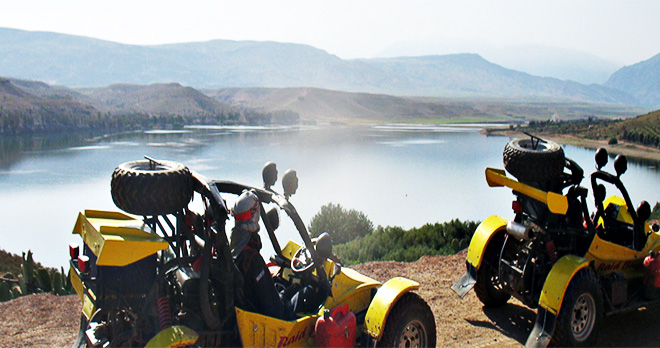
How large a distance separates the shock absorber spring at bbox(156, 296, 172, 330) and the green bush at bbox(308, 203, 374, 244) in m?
9.26

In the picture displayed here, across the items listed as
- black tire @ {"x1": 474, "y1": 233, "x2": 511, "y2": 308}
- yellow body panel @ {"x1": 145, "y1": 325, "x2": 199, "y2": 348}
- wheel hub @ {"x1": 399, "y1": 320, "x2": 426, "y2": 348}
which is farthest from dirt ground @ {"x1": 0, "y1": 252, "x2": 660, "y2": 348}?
yellow body panel @ {"x1": 145, "y1": 325, "x2": 199, "y2": 348}

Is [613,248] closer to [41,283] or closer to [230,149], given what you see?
[41,283]

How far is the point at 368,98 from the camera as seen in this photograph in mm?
Result: 116625

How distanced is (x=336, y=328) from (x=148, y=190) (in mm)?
2019

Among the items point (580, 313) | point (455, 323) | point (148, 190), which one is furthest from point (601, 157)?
point (148, 190)

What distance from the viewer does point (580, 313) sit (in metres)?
6.07

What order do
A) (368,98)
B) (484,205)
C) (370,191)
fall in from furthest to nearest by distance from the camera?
(368,98) < (370,191) < (484,205)

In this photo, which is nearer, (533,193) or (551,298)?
(551,298)

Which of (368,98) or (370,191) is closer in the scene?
(370,191)

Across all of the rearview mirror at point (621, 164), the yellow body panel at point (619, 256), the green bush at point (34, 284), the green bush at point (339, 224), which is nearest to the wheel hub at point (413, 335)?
the yellow body panel at point (619, 256)

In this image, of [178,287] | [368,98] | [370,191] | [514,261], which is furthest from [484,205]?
[368,98]

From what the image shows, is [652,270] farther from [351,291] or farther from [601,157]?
[351,291]

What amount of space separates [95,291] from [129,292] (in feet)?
1.15

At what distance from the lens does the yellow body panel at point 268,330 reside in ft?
15.0
